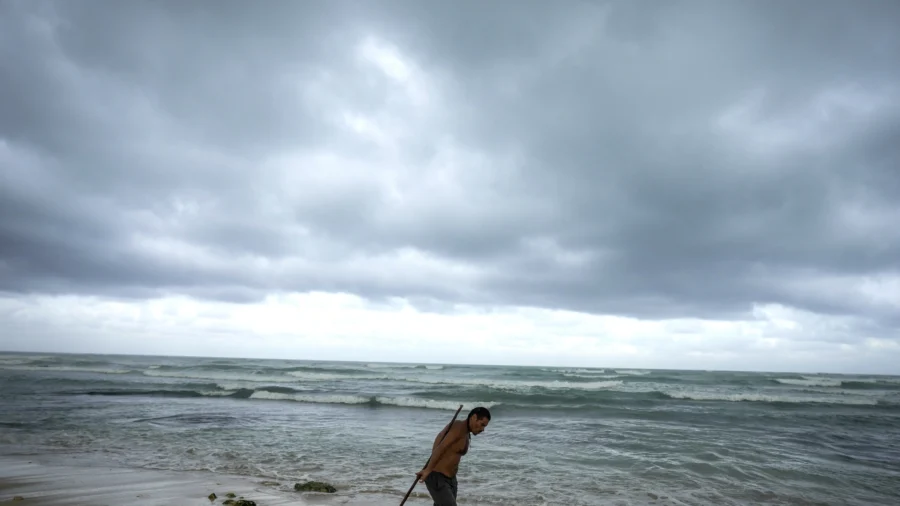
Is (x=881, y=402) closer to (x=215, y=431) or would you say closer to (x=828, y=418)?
(x=828, y=418)

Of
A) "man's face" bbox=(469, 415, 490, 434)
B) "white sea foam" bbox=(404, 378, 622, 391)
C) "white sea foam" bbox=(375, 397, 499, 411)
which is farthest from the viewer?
"white sea foam" bbox=(404, 378, 622, 391)

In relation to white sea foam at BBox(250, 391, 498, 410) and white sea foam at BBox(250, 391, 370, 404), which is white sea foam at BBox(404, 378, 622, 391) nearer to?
white sea foam at BBox(250, 391, 498, 410)

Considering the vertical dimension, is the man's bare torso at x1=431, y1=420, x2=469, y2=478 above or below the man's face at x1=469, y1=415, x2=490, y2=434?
below

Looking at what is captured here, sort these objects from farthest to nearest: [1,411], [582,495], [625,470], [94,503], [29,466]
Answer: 1. [1,411]
2. [625,470]
3. [29,466]
4. [582,495]
5. [94,503]

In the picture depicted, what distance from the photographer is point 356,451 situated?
1184 cm

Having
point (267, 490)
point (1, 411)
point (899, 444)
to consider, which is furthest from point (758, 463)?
point (1, 411)

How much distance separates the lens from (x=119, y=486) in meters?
7.86

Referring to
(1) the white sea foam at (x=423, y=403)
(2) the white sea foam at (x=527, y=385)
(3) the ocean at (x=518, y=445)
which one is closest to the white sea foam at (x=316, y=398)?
(3) the ocean at (x=518, y=445)

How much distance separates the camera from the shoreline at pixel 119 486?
7.05m

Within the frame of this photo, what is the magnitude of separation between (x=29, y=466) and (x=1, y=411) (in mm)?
11395

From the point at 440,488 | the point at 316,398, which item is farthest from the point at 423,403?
the point at 440,488

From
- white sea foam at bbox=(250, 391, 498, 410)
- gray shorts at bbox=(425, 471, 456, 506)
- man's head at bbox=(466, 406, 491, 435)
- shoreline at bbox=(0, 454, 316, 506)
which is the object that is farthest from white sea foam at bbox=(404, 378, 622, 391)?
man's head at bbox=(466, 406, 491, 435)

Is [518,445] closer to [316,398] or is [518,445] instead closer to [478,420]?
[478,420]

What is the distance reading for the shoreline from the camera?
7.05 m
